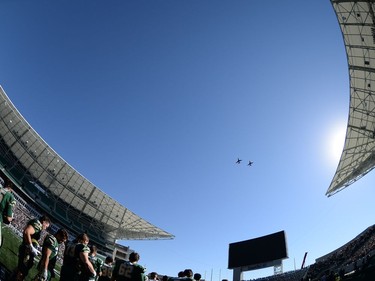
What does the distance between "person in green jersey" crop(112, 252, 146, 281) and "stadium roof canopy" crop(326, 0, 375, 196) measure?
→ 21787mm

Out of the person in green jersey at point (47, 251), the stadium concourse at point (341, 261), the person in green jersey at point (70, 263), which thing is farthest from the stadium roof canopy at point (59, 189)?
the person in green jersey at point (70, 263)

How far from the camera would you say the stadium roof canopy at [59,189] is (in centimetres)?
3850

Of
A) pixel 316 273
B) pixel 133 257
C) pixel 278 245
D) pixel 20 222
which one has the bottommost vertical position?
pixel 133 257

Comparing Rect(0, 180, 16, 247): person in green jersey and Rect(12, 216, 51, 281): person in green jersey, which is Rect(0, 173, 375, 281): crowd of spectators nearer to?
Rect(12, 216, 51, 281): person in green jersey

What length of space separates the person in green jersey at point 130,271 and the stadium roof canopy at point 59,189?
35.1 metres

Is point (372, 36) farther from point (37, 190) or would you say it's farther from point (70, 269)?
point (37, 190)

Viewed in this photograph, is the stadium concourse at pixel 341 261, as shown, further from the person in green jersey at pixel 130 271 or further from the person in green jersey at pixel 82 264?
the person in green jersey at pixel 130 271

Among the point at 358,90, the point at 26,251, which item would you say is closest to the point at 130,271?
the point at 26,251

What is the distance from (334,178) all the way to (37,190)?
39734 millimetres

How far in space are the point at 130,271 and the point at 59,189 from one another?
4255 cm

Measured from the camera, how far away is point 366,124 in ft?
88.5

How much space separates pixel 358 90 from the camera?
25.7m

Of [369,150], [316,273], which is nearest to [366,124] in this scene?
[369,150]

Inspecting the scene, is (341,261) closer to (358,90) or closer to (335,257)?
(335,257)
